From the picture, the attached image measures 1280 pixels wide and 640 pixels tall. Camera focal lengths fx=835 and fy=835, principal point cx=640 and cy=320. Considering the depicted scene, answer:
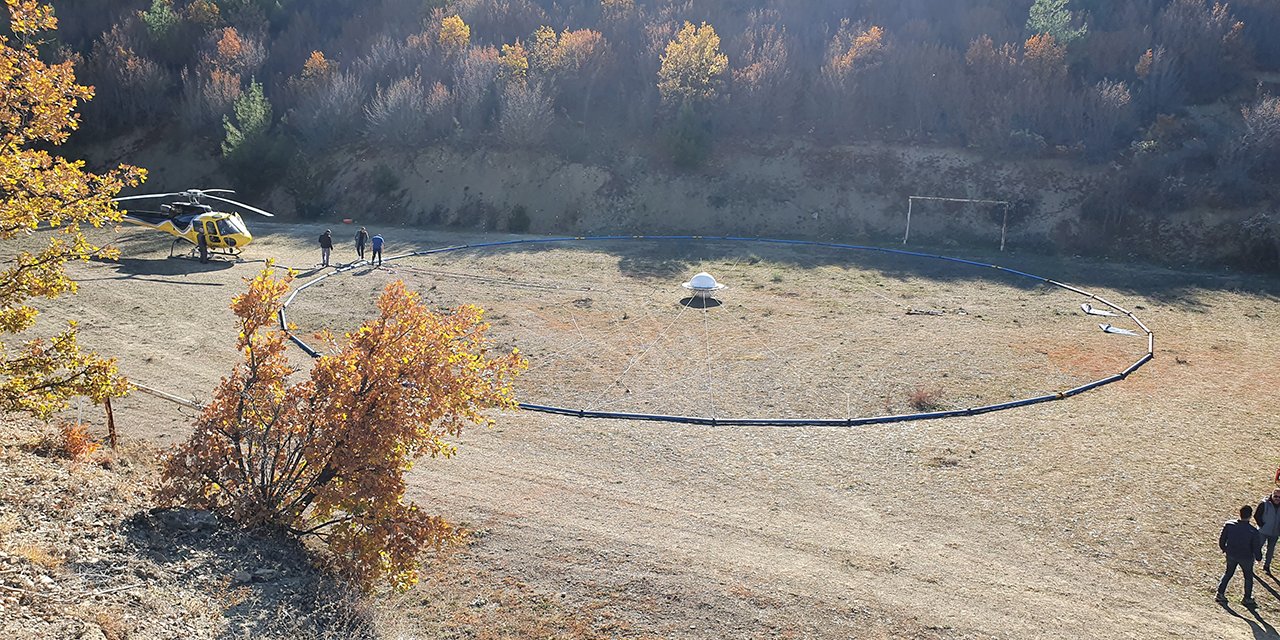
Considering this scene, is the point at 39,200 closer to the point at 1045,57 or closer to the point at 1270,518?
the point at 1270,518

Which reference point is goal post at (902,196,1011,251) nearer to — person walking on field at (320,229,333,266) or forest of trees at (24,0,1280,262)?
forest of trees at (24,0,1280,262)

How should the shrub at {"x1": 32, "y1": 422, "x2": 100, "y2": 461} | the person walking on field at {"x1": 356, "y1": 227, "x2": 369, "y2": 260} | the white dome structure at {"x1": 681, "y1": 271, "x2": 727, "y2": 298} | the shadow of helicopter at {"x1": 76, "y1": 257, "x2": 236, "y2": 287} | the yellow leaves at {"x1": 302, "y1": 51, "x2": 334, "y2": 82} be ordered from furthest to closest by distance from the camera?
the yellow leaves at {"x1": 302, "y1": 51, "x2": 334, "y2": 82} → the person walking on field at {"x1": 356, "y1": 227, "x2": 369, "y2": 260} → the shadow of helicopter at {"x1": 76, "y1": 257, "x2": 236, "y2": 287} → the white dome structure at {"x1": 681, "y1": 271, "x2": 727, "y2": 298} → the shrub at {"x1": 32, "y1": 422, "x2": 100, "y2": 461}

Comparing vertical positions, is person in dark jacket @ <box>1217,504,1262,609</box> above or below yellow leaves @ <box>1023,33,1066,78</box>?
below

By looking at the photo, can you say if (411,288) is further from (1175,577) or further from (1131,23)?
(1131,23)

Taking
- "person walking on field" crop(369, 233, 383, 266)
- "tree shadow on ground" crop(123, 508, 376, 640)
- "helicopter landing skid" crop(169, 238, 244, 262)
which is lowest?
"tree shadow on ground" crop(123, 508, 376, 640)

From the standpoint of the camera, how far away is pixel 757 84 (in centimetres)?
4409

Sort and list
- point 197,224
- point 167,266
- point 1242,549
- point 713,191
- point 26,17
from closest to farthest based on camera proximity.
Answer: point 26,17, point 1242,549, point 167,266, point 197,224, point 713,191

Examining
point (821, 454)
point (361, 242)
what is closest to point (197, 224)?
point (361, 242)

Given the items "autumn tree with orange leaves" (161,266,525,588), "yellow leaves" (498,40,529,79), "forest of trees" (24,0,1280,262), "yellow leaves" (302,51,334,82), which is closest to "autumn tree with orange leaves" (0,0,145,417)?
"autumn tree with orange leaves" (161,266,525,588)

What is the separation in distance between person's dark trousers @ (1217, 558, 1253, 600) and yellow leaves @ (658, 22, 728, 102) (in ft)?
114

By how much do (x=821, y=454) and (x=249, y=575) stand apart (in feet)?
32.1

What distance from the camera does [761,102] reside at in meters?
43.9

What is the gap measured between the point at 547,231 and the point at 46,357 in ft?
96.0

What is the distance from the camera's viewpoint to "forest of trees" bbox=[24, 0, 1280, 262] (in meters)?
38.3
